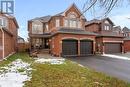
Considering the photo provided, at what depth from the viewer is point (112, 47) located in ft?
128

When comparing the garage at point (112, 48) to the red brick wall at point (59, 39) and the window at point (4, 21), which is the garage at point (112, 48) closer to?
the red brick wall at point (59, 39)

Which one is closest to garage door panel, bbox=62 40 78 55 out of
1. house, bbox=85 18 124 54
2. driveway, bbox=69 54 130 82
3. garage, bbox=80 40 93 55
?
garage, bbox=80 40 93 55

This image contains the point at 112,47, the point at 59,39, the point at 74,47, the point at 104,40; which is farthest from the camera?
the point at 112,47

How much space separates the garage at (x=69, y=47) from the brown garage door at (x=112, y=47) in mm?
7870

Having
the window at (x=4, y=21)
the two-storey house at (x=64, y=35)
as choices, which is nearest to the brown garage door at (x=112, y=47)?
the two-storey house at (x=64, y=35)

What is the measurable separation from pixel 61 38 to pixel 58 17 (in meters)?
6.05

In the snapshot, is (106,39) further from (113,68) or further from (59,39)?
(113,68)

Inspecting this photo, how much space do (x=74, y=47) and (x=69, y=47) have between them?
905 millimetres

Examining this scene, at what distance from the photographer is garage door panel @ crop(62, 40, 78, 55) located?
31656 millimetres

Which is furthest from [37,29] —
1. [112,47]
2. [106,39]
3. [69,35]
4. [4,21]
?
[112,47]

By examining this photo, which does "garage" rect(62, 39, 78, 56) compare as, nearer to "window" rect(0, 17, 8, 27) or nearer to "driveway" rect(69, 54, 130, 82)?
"driveway" rect(69, 54, 130, 82)

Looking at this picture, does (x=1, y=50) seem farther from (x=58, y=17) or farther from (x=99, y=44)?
(x=99, y=44)

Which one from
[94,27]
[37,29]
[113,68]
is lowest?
[113,68]

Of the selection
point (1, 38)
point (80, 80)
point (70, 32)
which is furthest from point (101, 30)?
point (80, 80)
